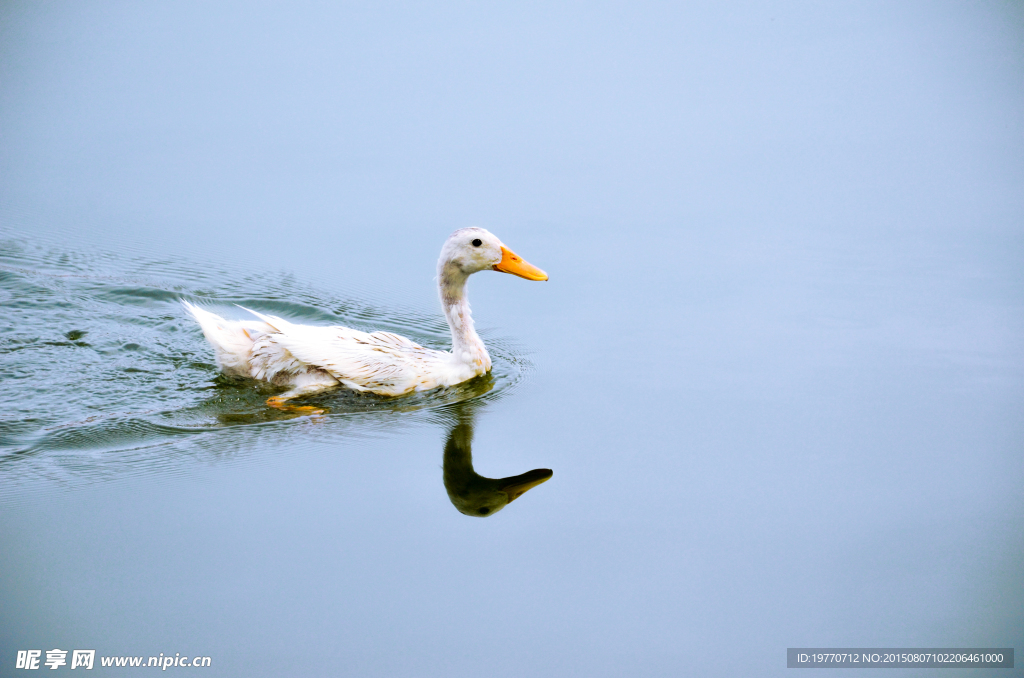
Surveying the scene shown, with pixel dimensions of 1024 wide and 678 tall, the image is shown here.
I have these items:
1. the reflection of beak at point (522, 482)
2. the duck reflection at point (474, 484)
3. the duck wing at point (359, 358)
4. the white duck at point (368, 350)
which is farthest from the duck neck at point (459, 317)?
the reflection of beak at point (522, 482)

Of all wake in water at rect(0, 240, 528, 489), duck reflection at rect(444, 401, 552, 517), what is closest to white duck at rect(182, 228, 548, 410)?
wake in water at rect(0, 240, 528, 489)

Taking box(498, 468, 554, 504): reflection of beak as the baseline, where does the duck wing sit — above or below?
above

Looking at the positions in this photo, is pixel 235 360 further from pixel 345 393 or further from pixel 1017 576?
pixel 1017 576

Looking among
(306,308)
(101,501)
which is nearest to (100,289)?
(306,308)

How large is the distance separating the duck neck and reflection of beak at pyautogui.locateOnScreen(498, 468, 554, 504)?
5.55 ft

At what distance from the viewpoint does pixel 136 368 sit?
315 inches

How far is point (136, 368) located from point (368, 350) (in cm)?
206

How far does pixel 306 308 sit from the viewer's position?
9234 millimetres

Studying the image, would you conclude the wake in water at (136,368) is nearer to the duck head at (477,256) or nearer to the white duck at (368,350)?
the white duck at (368,350)

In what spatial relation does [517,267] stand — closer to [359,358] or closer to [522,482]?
[359,358]

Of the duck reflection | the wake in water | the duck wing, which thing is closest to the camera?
the duck reflection

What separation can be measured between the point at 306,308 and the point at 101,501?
3.66 metres

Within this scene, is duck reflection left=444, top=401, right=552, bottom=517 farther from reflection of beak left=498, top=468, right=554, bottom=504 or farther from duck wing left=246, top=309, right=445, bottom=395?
duck wing left=246, top=309, right=445, bottom=395

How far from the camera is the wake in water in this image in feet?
21.8
